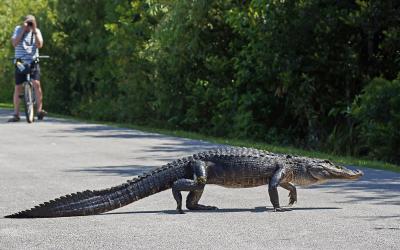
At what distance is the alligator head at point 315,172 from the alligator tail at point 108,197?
1.08 meters

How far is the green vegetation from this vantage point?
733 inches

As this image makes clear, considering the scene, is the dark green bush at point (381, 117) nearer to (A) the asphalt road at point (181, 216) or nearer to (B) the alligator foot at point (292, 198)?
(A) the asphalt road at point (181, 216)

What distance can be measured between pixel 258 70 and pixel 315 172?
1079 cm

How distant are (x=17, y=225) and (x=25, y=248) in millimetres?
1060

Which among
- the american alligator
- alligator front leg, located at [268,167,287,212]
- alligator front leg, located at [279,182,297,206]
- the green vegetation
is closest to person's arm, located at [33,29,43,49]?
the green vegetation

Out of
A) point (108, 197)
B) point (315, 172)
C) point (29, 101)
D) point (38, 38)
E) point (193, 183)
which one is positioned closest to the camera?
point (108, 197)

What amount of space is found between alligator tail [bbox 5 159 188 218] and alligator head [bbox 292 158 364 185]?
42.6 inches

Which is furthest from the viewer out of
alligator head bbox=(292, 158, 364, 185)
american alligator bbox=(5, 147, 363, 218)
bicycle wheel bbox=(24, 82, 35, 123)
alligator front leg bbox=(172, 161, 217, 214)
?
bicycle wheel bbox=(24, 82, 35, 123)

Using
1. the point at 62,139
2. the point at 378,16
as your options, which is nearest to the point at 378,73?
the point at 378,16

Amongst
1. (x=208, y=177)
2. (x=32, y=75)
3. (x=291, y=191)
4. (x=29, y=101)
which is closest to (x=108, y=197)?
(x=208, y=177)

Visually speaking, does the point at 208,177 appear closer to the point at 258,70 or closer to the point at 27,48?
the point at 258,70

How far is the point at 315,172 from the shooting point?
32.6 ft

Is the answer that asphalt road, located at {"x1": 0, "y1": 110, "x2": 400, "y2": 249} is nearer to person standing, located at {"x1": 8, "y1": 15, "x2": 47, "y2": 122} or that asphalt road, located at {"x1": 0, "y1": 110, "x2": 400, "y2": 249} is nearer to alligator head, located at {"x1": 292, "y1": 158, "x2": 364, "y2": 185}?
alligator head, located at {"x1": 292, "y1": 158, "x2": 364, "y2": 185}

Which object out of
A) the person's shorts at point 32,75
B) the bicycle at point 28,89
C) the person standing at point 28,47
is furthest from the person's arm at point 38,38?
the person's shorts at point 32,75
